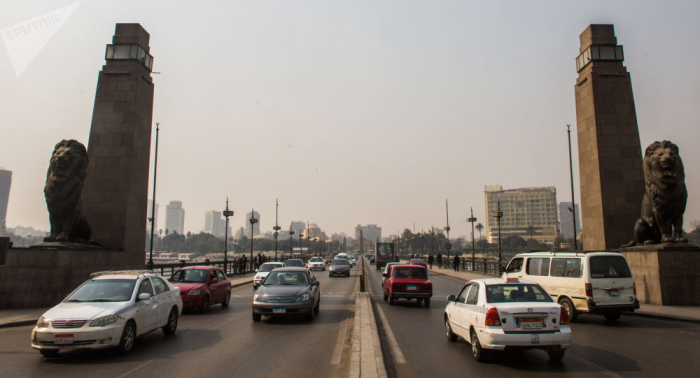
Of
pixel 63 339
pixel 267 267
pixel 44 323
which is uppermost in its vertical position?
pixel 267 267

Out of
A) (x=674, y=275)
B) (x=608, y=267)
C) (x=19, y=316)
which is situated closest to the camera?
(x=608, y=267)

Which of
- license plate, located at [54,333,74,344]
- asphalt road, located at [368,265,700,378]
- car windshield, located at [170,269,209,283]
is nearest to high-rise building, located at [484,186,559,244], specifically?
car windshield, located at [170,269,209,283]

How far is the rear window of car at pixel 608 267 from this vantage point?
42.0 ft

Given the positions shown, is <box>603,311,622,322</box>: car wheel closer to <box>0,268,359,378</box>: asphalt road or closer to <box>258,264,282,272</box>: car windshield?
<box>0,268,359,378</box>: asphalt road

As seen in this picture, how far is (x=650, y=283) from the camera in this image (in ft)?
57.8

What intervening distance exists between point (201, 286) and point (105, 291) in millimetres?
6177

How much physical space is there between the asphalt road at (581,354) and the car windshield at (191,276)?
295 inches

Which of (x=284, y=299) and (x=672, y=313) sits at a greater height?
(x=284, y=299)

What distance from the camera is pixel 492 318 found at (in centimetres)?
776

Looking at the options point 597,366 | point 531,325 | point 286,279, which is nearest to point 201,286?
point 286,279

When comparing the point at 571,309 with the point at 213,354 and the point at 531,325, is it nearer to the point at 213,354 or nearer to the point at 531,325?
the point at 531,325

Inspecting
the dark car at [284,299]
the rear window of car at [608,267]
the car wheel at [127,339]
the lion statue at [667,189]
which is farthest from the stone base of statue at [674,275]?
the car wheel at [127,339]

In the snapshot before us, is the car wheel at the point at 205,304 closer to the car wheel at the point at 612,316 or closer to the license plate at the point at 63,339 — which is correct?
the license plate at the point at 63,339

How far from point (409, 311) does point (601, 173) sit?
48.1 feet
